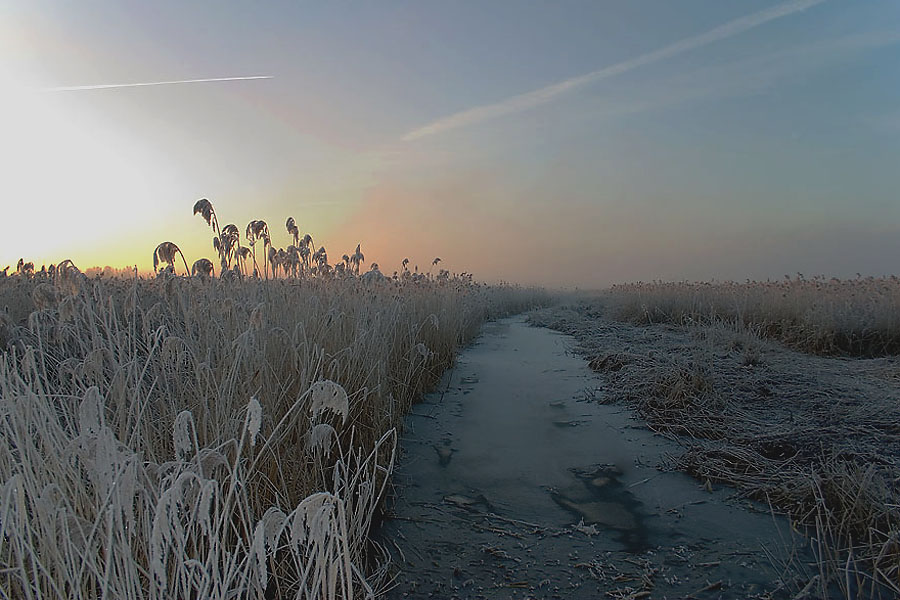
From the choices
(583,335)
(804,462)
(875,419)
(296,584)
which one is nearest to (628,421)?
(804,462)

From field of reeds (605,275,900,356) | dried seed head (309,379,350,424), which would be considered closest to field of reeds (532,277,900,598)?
field of reeds (605,275,900,356)

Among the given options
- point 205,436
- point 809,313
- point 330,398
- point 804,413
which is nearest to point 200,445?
point 205,436

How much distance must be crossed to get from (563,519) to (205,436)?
1.76 meters

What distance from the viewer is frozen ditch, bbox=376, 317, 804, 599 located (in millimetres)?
2143

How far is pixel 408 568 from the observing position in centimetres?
227

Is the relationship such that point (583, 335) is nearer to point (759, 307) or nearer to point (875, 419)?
point (759, 307)

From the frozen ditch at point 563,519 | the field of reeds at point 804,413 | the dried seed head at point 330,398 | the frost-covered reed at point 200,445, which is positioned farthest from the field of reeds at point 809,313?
the dried seed head at point 330,398

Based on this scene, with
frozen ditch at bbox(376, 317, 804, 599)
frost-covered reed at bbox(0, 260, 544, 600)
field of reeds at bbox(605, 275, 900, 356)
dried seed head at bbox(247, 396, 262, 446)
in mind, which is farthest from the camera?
field of reeds at bbox(605, 275, 900, 356)

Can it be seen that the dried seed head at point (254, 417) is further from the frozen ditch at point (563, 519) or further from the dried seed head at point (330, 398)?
the frozen ditch at point (563, 519)

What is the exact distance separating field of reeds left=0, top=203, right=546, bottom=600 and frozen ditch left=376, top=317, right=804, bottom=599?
0.94 feet

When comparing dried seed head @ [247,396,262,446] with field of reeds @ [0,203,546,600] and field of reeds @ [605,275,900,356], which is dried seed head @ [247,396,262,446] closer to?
field of reeds @ [0,203,546,600]

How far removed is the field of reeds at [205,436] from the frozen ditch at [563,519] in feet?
0.94

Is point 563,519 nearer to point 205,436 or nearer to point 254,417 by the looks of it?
point 205,436

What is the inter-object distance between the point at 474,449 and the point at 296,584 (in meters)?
1.99
